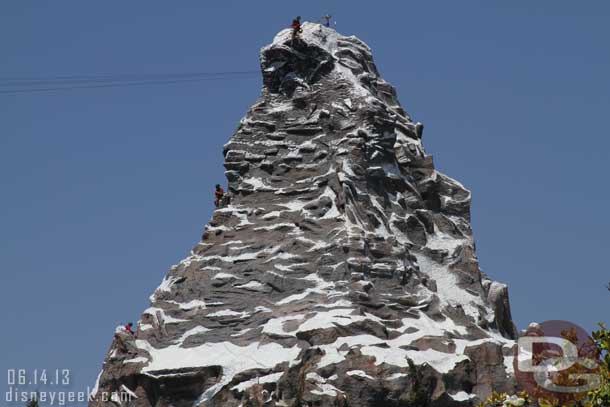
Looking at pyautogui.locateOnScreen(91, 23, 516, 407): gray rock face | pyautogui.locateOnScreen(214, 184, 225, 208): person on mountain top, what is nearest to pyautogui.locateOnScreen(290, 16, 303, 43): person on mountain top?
pyautogui.locateOnScreen(91, 23, 516, 407): gray rock face

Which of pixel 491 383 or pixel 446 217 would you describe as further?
pixel 446 217

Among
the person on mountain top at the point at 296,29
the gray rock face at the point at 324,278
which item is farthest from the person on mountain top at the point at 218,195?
the person on mountain top at the point at 296,29

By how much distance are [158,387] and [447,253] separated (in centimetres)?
1642

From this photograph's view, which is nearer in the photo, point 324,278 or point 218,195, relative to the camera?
point 324,278

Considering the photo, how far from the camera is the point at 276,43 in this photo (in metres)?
77.4

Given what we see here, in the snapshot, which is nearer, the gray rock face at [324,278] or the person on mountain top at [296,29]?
the gray rock face at [324,278]

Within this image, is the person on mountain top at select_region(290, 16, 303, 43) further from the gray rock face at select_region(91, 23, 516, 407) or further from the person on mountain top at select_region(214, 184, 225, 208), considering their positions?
the person on mountain top at select_region(214, 184, 225, 208)

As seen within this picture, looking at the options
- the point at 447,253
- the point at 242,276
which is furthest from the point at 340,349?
the point at 447,253

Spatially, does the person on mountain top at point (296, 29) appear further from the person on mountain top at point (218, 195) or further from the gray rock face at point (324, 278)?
the person on mountain top at point (218, 195)

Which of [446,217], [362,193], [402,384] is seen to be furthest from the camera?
[446,217]

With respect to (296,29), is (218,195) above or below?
below

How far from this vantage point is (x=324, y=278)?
6669cm

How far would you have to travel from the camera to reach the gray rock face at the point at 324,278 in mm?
62062

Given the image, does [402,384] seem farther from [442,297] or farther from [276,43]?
[276,43]
